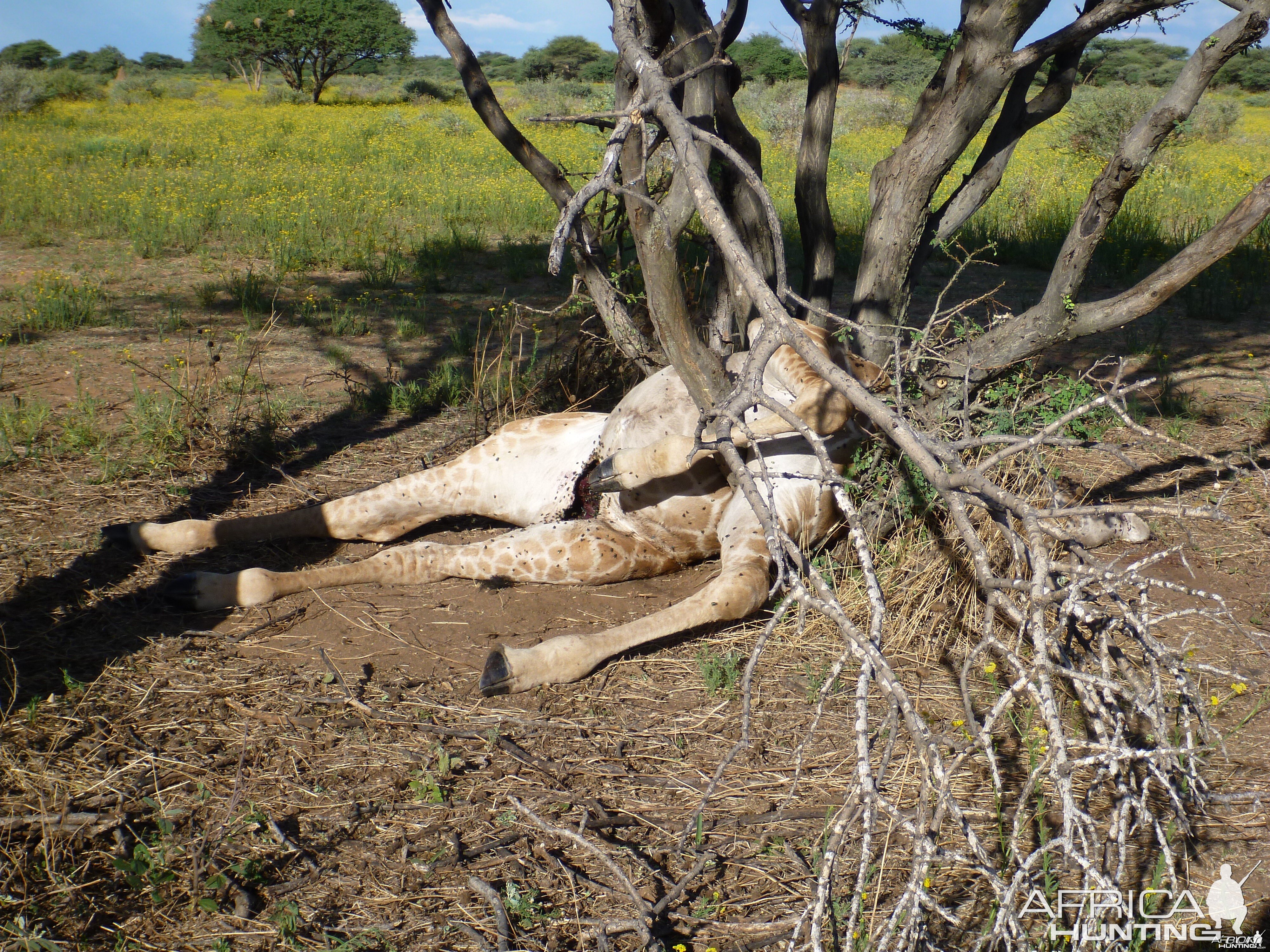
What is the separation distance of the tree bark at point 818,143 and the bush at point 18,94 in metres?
22.6

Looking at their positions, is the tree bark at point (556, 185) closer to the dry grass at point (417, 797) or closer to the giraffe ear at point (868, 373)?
the giraffe ear at point (868, 373)

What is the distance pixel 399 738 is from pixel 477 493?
5.36 ft

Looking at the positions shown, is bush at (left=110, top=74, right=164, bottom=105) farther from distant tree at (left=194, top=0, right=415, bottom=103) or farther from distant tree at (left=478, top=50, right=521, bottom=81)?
distant tree at (left=478, top=50, right=521, bottom=81)

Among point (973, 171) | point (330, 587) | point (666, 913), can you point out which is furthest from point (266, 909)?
point (973, 171)

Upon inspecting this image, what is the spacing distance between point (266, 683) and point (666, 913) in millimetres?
1659

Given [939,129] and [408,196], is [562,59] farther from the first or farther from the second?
[939,129]

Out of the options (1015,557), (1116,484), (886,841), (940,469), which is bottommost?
(886,841)

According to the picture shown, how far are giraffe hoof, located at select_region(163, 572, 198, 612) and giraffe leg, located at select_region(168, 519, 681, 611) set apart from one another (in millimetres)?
372

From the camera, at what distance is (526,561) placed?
3900mm

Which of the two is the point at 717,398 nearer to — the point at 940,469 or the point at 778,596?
the point at 778,596

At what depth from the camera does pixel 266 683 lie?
3.09m

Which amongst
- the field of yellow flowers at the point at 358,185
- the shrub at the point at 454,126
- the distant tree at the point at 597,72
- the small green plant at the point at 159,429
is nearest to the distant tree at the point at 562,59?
the distant tree at the point at 597,72

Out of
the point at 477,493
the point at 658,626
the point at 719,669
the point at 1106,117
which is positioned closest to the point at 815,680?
the point at 719,669

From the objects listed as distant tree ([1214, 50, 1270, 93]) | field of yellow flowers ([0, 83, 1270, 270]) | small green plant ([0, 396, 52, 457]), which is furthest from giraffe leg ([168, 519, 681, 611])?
distant tree ([1214, 50, 1270, 93])
